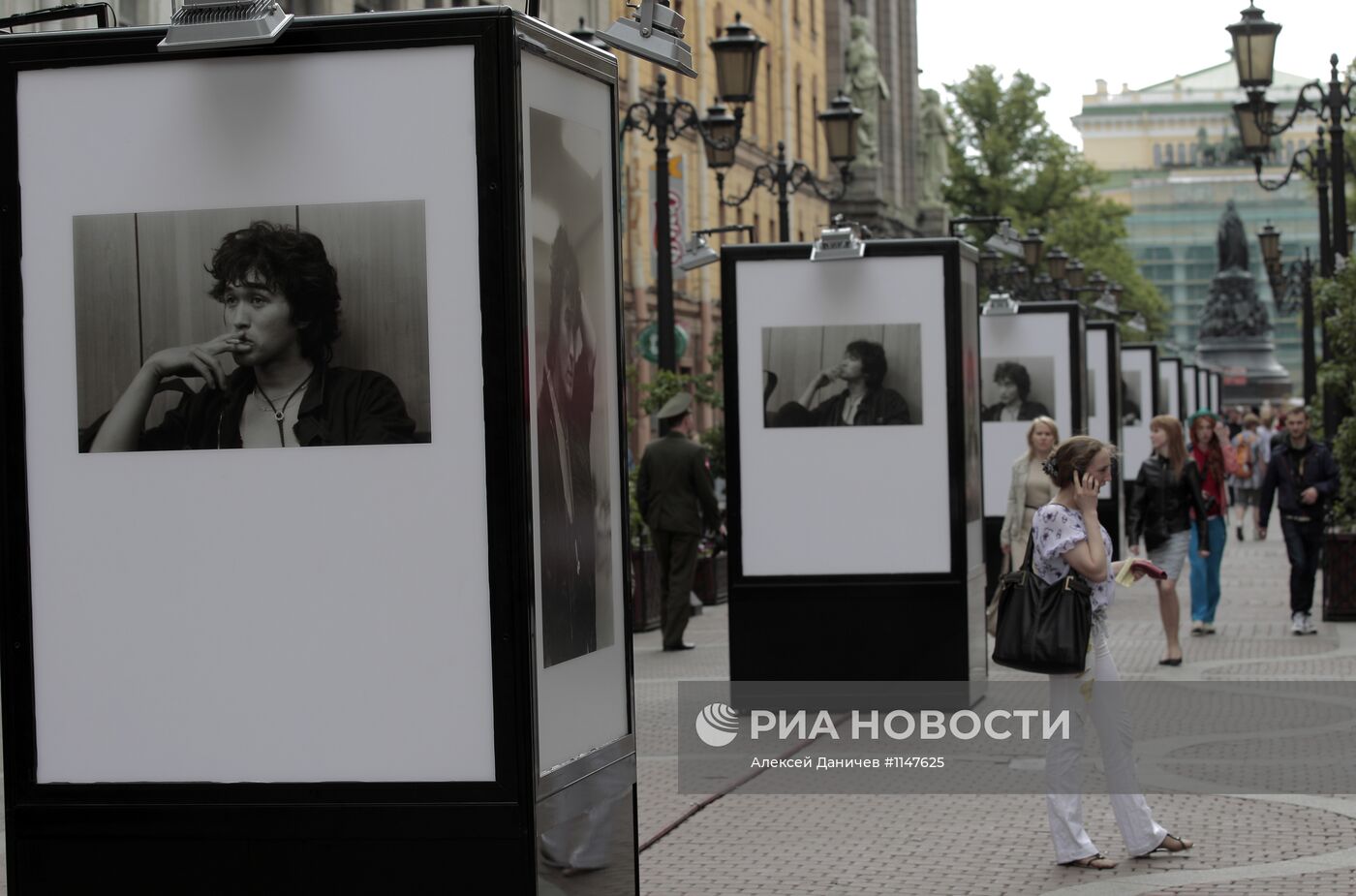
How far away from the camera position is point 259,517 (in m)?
5.88

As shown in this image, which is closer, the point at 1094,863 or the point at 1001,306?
the point at 1094,863

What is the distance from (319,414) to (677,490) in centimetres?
1226

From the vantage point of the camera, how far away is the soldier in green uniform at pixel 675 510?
1789 cm

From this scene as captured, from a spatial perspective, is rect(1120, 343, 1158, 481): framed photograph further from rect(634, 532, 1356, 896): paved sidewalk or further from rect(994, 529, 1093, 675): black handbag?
rect(994, 529, 1093, 675): black handbag

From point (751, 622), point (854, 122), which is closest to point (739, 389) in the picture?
point (751, 622)

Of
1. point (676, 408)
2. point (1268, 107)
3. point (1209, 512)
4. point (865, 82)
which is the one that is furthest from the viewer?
point (865, 82)

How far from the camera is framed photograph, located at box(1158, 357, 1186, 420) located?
46.4m

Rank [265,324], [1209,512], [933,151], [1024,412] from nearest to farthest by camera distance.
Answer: [265,324], [1209,512], [1024,412], [933,151]

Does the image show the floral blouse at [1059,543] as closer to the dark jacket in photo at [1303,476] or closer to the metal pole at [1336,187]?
the dark jacket in photo at [1303,476]

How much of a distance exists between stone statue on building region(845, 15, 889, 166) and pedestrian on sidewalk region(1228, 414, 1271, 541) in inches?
1210

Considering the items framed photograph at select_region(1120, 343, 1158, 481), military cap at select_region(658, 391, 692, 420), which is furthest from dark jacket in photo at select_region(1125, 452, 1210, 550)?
framed photograph at select_region(1120, 343, 1158, 481)

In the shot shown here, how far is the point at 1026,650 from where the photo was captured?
8.95 metres

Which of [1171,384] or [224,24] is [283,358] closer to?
[224,24]

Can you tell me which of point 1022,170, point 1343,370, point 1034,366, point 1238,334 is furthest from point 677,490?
point 1238,334
